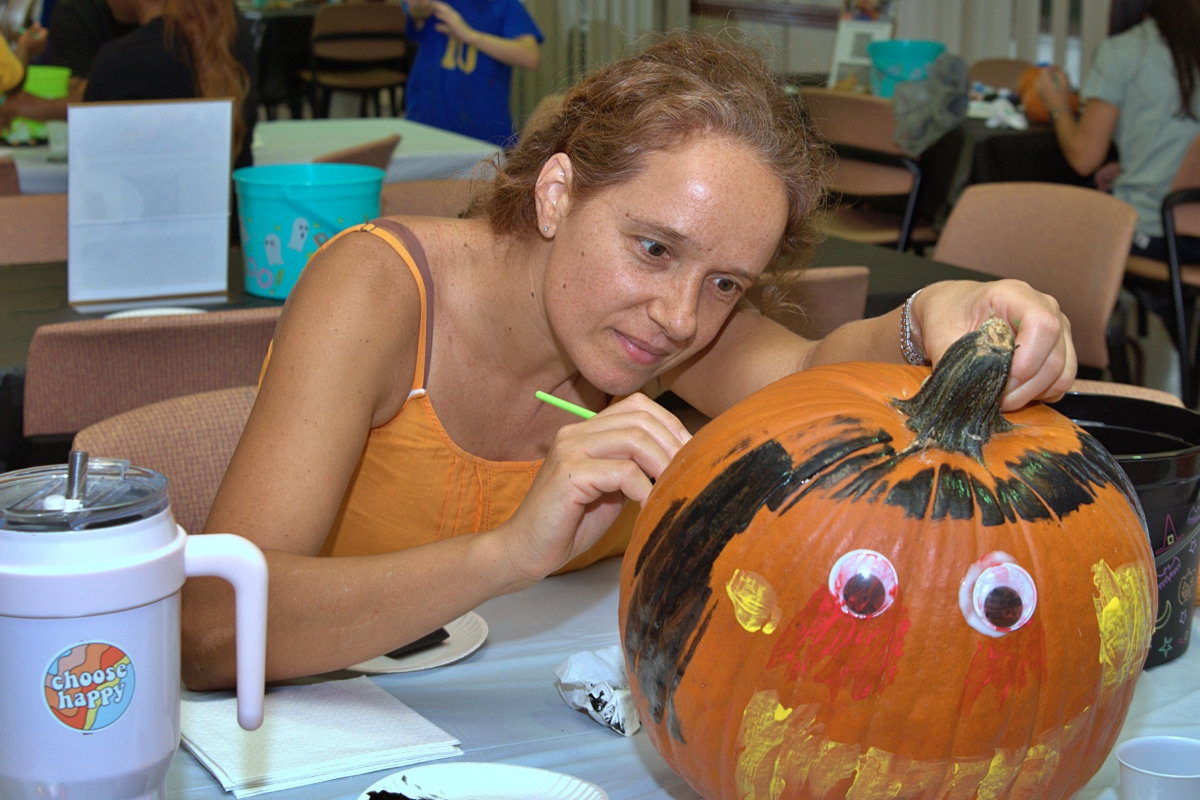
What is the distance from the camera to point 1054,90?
12.0ft

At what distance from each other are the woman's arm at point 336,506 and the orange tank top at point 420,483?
0.29 ft

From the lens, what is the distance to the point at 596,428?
0.78 metres

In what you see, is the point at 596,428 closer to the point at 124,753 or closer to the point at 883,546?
the point at 883,546

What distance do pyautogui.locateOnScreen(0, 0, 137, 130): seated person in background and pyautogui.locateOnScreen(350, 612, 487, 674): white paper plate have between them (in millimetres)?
2497

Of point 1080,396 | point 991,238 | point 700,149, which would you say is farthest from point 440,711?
point 991,238

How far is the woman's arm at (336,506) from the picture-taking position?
2.55ft

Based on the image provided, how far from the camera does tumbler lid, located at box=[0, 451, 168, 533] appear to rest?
1.52 feet

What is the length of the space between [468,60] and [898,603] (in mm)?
3758

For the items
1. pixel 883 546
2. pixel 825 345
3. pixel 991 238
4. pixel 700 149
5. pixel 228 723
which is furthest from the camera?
pixel 991 238

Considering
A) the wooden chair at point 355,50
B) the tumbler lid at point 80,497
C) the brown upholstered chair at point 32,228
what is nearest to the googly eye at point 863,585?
the tumbler lid at point 80,497

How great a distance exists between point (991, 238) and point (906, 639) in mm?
2090

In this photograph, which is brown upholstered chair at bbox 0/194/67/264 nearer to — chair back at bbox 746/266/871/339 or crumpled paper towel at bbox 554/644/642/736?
chair back at bbox 746/266/871/339

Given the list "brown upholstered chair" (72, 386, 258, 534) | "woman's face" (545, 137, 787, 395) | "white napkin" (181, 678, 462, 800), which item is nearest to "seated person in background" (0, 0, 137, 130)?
"brown upholstered chair" (72, 386, 258, 534)

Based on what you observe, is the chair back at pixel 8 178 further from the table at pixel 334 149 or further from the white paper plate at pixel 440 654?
the white paper plate at pixel 440 654
